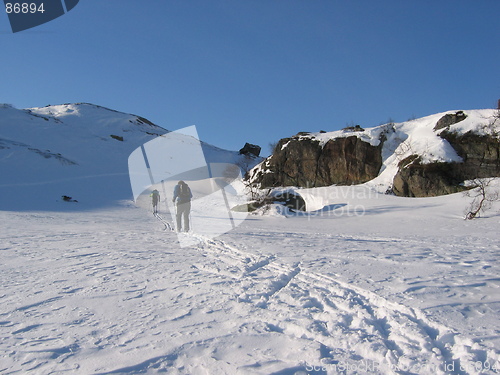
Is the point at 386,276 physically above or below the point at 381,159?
below

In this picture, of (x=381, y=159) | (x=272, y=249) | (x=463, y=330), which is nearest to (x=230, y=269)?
(x=272, y=249)

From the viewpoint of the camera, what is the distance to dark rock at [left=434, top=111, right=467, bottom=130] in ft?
80.0

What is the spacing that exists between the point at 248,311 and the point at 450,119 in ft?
89.7

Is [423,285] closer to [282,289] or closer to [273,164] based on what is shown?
[282,289]

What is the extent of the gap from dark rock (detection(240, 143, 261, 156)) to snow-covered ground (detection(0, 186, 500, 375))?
185 feet

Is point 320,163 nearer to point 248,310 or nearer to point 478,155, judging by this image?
point 478,155

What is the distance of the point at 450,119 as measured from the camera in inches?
981

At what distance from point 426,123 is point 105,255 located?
94.5 feet

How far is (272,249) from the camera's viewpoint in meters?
7.52

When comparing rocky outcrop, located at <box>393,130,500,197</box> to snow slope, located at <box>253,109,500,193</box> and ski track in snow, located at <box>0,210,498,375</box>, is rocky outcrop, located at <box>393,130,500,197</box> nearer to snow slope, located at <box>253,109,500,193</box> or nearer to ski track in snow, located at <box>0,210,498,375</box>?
snow slope, located at <box>253,109,500,193</box>

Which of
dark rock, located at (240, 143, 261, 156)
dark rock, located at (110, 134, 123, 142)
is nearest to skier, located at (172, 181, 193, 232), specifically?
dark rock, located at (110, 134, 123, 142)

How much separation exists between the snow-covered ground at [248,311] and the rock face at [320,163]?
21.5 metres

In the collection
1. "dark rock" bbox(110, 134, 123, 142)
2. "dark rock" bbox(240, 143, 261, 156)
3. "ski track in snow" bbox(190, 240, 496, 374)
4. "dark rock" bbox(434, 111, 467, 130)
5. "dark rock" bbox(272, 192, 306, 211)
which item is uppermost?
"dark rock" bbox(110, 134, 123, 142)

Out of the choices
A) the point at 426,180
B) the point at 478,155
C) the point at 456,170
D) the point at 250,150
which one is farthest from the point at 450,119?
the point at 250,150
